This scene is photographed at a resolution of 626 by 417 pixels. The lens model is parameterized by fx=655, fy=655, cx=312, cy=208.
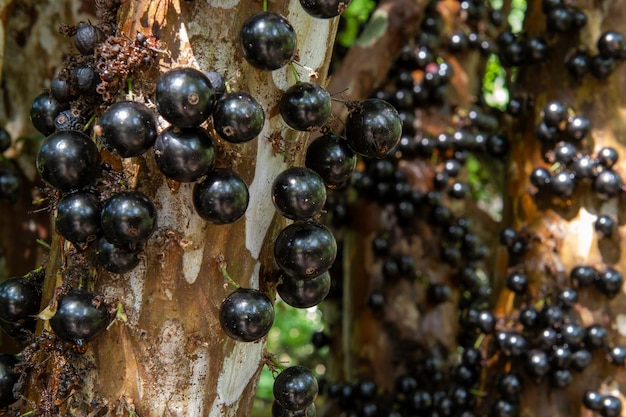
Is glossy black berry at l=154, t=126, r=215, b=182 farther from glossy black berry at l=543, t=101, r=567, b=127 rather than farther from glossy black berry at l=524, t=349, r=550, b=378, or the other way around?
glossy black berry at l=543, t=101, r=567, b=127

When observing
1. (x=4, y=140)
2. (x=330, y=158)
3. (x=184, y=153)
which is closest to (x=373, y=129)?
(x=330, y=158)

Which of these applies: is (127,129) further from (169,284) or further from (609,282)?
(609,282)

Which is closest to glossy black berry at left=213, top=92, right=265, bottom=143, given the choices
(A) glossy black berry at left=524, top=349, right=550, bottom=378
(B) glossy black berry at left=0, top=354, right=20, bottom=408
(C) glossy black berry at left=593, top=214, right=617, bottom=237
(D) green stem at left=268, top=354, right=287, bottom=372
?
(D) green stem at left=268, top=354, right=287, bottom=372

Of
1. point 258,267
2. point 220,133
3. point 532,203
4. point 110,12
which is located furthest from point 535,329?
point 110,12

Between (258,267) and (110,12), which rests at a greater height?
(110,12)

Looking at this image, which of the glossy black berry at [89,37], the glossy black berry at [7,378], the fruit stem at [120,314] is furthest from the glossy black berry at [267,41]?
the glossy black berry at [7,378]

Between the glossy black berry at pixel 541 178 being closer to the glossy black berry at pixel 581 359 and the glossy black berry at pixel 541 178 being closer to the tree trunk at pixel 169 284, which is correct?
the glossy black berry at pixel 581 359

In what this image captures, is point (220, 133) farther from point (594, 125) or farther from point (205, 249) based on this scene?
point (594, 125)
